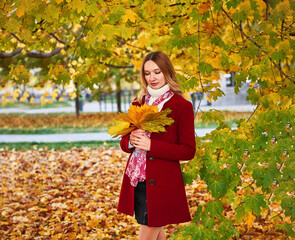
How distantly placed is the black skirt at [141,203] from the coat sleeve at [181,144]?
0.26 m

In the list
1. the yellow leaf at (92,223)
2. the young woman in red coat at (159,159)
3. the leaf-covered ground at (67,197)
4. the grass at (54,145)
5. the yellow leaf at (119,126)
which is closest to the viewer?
the yellow leaf at (119,126)

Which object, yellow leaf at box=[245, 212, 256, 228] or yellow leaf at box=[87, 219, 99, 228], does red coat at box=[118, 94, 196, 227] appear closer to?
yellow leaf at box=[245, 212, 256, 228]

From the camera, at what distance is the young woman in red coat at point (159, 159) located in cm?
233

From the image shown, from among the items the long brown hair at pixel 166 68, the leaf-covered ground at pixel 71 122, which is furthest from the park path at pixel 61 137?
the long brown hair at pixel 166 68

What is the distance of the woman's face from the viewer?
2.44m

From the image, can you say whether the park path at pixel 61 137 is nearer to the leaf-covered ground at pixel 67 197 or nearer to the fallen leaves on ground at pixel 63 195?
the fallen leaves on ground at pixel 63 195

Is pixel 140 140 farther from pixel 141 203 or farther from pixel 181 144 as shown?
pixel 141 203

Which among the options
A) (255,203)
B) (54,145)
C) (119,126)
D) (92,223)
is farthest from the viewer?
(54,145)

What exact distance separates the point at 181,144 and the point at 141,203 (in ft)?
1.60

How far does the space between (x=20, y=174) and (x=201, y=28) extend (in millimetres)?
5080

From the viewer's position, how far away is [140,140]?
7.54 feet

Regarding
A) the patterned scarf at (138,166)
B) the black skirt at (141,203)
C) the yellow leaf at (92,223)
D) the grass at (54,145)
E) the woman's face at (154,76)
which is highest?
the woman's face at (154,76)

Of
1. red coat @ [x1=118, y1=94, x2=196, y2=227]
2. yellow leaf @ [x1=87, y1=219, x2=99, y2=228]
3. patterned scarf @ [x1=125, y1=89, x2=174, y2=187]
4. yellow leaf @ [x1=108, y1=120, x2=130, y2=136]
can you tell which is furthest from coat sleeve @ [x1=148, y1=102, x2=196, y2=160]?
yellow leaf @ [x1=87, y1=219, x2=99, y2=228]

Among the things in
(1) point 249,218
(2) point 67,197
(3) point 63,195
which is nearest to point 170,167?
(1) point 249,218
